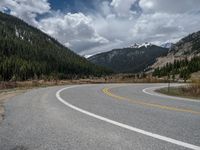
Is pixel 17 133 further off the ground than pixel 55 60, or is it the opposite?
pixel 55 60

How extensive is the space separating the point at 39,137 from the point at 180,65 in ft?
413

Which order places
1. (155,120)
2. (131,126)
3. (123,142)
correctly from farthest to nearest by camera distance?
1. (155,120)
2. (131,126)
3. (123,142)

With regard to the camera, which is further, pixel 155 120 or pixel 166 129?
pixel 155 120

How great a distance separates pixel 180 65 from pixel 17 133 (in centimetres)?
12556

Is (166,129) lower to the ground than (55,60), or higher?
lower

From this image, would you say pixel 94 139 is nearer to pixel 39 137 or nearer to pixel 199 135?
pixel 39 137

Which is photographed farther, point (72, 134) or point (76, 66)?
point (76, 66)

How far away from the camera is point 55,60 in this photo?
184 meters

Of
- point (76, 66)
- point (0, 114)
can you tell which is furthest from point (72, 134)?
point (76, 66)

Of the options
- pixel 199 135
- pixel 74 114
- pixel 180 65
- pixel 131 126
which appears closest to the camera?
pixel 199 135

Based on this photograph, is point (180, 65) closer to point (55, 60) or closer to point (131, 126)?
point (55, 60)

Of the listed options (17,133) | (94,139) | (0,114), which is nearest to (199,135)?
(94,139)

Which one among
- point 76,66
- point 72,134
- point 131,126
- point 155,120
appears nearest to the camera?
point 72,134

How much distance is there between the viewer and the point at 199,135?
16.1ft
